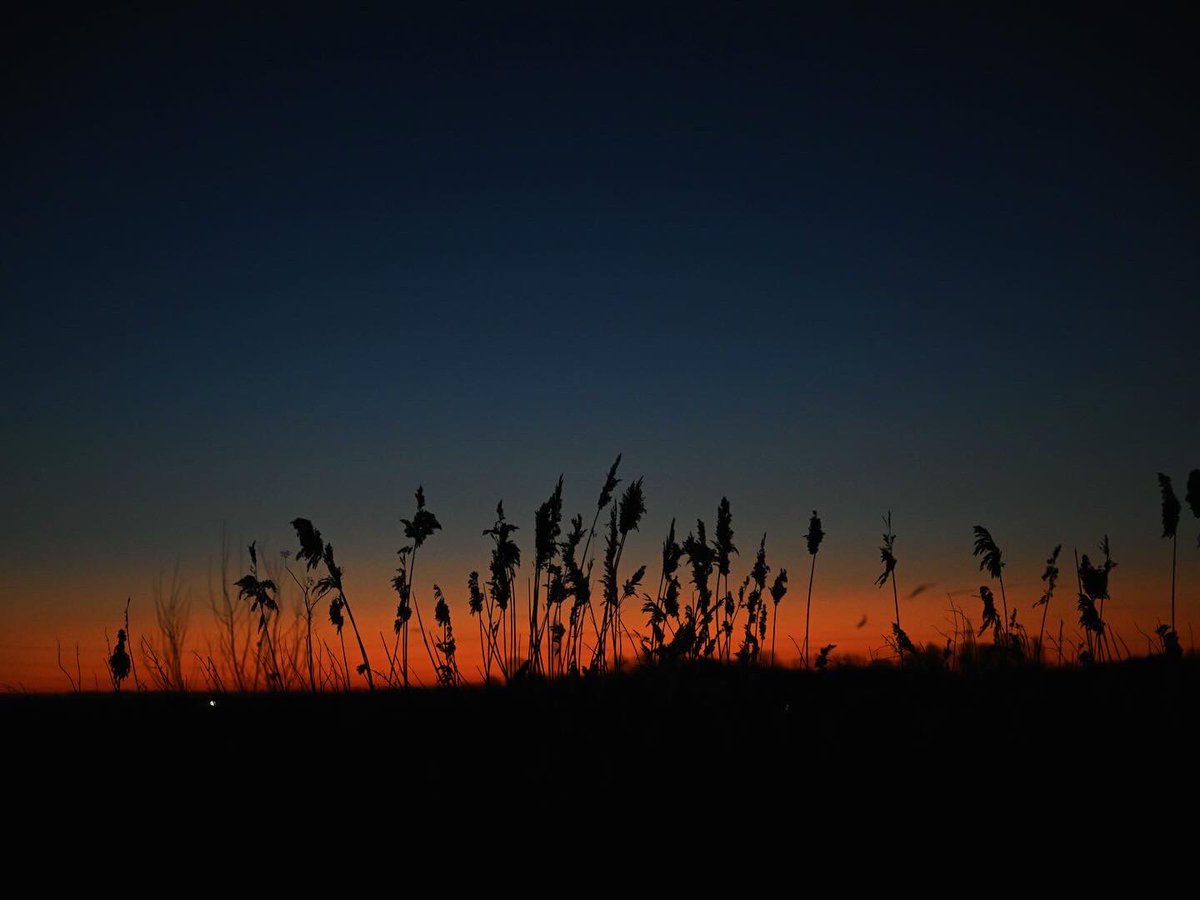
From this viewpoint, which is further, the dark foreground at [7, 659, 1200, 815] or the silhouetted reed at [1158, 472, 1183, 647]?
the silhouetted reed at [1158, 472, 1183, 647]

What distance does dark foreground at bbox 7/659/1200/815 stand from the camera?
4.18 m

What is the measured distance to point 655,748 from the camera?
4.77 meters

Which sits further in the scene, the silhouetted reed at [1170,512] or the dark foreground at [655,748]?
the silhouetted reed at [1170,512]

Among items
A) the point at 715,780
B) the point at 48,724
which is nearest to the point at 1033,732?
the point at 715,780

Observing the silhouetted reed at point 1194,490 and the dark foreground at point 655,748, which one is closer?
the dark foreground at point 655,748

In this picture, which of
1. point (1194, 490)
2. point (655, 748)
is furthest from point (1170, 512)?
point (655, 748)

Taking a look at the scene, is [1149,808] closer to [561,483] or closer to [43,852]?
[43,852]

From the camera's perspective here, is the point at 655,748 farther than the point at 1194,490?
No

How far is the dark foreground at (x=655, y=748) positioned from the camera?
418cm

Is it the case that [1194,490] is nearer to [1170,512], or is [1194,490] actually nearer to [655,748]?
[1170,512]

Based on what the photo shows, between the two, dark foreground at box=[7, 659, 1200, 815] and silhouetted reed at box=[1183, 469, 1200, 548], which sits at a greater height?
silhouetted reed at box=[1183, 469, 1200, 548]

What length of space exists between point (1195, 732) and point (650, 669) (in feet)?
11.3

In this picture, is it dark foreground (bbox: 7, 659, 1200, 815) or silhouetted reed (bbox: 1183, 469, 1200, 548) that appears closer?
dark foreground (bbox: 7, 659, 1200, 815)

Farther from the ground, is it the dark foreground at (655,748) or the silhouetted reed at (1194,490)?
the silhouetted reed at (1194,490)
